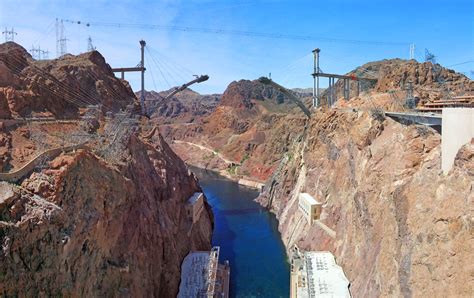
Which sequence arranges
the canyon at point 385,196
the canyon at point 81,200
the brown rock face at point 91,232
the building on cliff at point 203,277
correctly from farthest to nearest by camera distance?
1. the building on cliff at point 203,277
2. the canyon at point 385,196
3. the canyon at point 81,200
4. the brown rock face at point 91,232

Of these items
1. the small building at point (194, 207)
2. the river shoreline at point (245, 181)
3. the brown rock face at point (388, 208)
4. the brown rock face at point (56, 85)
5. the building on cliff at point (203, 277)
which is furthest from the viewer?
the river shoreline at point (245, 181)

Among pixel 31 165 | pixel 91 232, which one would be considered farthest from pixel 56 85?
pixel 91 232

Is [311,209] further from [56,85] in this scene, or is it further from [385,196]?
[56,85]

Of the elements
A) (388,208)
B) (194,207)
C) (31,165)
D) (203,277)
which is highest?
(31,165)

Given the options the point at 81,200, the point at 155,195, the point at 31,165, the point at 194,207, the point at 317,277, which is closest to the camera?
the point at 31,165

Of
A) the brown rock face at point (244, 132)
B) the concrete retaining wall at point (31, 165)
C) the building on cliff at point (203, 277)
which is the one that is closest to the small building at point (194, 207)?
the building on cliff at point (203, 277)

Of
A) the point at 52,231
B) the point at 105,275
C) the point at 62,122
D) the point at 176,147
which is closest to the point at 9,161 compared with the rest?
the point at 52,231

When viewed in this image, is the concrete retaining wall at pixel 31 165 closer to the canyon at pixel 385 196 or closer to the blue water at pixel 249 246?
the blue water at pixel 249 246
